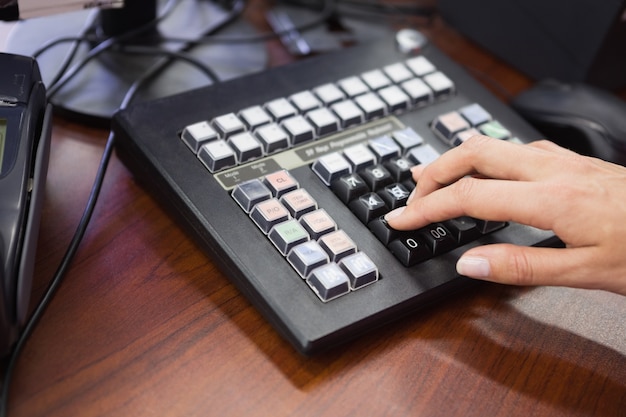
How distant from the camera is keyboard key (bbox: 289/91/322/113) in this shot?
644 millimetres

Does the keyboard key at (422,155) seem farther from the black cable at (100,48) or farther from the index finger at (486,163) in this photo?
the black cable at (100,48)

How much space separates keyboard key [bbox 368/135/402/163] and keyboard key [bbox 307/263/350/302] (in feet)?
0.47

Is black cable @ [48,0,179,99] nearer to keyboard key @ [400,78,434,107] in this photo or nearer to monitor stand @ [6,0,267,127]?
monitor stand @ [6,0,267,127]

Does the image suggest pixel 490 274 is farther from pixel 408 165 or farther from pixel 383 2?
pixel 383 2

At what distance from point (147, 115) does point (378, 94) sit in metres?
0.21

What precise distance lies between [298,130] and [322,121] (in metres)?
0.03

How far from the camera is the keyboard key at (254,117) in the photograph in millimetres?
617

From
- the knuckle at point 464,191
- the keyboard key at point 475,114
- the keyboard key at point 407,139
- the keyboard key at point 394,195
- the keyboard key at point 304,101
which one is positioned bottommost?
the keyboard key at point 394,195

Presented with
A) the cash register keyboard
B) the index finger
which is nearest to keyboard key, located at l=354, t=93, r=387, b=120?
the cash register keyboard

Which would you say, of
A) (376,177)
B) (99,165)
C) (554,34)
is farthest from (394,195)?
(554,34)

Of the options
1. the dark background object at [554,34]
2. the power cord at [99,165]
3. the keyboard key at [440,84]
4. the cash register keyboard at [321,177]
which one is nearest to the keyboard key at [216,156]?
the cash register keyboard at [321,177]

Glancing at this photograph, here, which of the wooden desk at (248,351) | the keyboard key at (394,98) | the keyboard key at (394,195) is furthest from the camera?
the keyboard key at (394,98)

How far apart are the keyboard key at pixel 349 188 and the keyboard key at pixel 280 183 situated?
0.11 feet

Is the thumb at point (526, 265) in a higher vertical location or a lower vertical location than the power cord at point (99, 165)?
higher
